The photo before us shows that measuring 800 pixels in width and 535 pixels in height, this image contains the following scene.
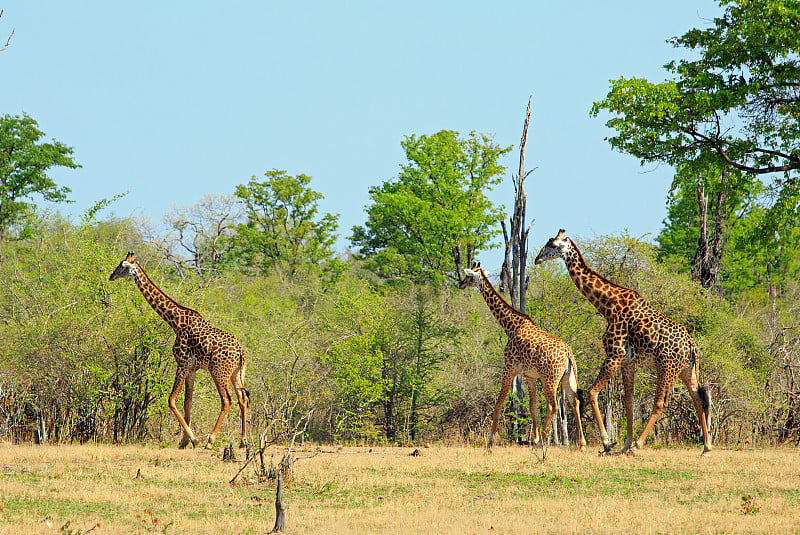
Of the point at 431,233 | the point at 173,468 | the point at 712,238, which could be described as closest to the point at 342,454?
the point at 173,468

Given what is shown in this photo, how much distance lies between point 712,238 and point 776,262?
907 inches

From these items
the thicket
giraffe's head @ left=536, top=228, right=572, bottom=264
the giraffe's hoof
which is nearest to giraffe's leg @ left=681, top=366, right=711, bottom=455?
the giraffe's hoof

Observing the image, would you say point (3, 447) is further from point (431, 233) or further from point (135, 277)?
point (431, 233)

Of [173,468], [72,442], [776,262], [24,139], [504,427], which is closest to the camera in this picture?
[173,468]

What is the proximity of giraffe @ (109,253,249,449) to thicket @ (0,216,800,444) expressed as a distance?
1.28 metres

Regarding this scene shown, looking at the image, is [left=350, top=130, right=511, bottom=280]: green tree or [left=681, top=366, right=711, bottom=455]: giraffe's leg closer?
[left=681, top=366, right=711, bottom=455]: giraffe's leg

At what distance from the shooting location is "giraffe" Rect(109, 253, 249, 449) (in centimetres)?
1628

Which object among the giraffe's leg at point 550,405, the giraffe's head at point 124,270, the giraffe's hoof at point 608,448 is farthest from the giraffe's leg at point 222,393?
the giraffe's hoof at point 608,448

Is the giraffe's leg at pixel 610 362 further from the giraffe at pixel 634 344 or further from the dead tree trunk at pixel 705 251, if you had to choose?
the dead tree trunk at pixel 705 251

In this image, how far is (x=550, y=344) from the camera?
16250mm

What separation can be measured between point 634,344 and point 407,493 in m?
6.48

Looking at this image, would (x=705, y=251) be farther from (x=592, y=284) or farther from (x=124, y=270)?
(x=124, y=270)

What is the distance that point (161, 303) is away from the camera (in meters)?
16.8

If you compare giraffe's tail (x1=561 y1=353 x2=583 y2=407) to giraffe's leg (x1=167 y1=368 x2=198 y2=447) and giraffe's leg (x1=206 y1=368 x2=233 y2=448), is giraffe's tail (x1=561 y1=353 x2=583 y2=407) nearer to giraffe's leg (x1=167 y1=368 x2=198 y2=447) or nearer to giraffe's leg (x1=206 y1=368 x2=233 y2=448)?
giraffe's leg (x1=206 y1=368 x2=233 y2=448)
